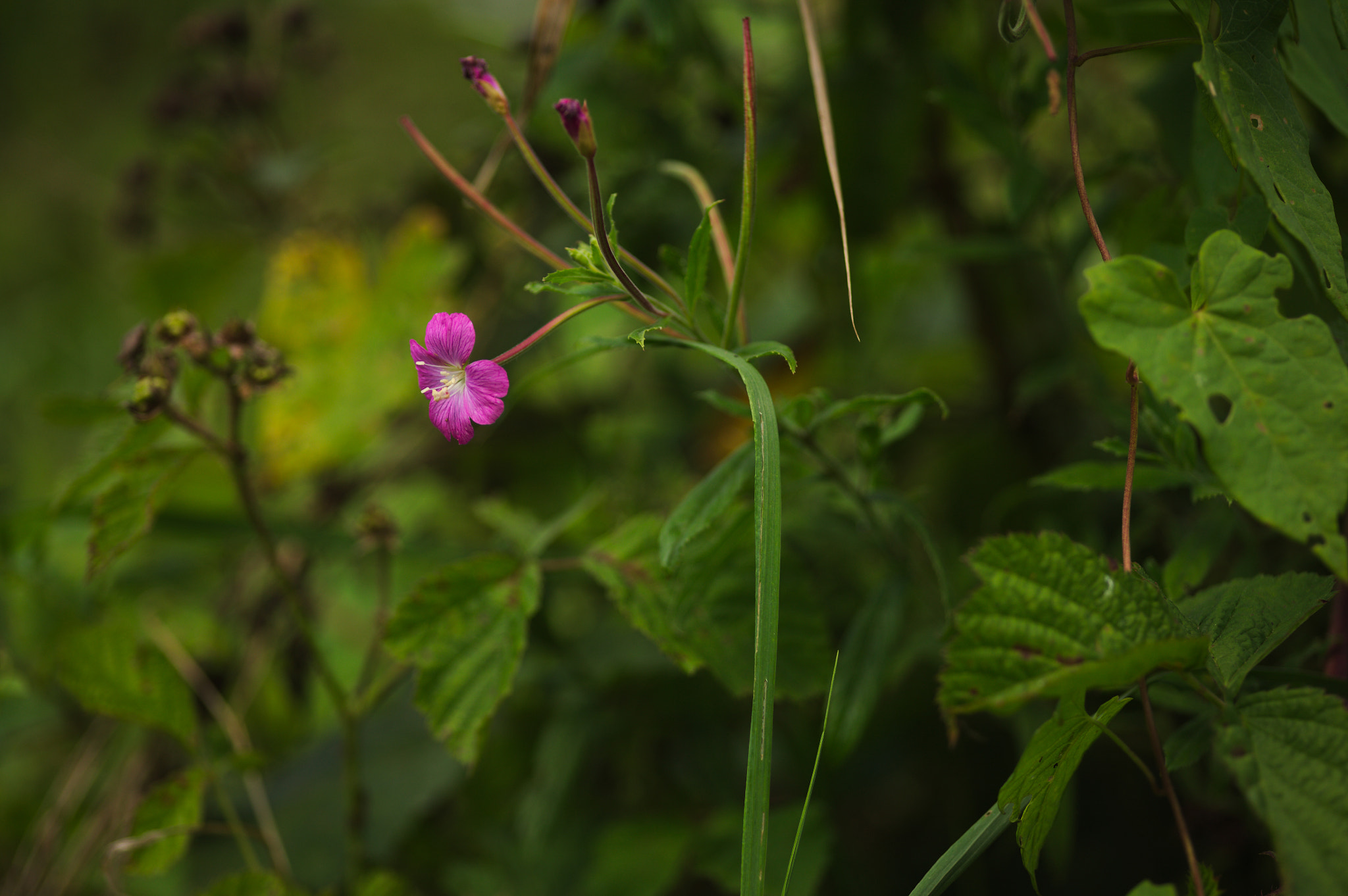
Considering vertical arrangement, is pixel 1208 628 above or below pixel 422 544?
above

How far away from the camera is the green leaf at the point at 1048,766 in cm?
45

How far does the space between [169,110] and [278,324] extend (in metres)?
0.36

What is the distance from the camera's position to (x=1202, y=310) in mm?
437

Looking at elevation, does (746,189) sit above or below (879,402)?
above

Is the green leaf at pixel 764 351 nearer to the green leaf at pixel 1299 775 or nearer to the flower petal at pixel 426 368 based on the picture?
the flower petal at pixel 426 368

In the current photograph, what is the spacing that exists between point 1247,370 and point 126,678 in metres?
0.90

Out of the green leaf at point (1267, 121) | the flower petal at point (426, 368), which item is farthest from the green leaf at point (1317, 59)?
the flower petal at point (426, 368)

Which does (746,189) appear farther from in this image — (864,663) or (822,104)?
(864,663)

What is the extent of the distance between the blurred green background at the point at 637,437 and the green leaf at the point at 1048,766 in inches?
6.9

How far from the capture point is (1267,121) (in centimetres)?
48

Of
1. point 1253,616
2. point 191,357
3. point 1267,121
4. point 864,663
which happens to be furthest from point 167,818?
point 1267,121

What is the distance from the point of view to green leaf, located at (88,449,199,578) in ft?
2.19

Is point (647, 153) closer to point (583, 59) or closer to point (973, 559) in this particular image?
point (583, 59)

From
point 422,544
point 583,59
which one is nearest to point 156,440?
point 422,544
